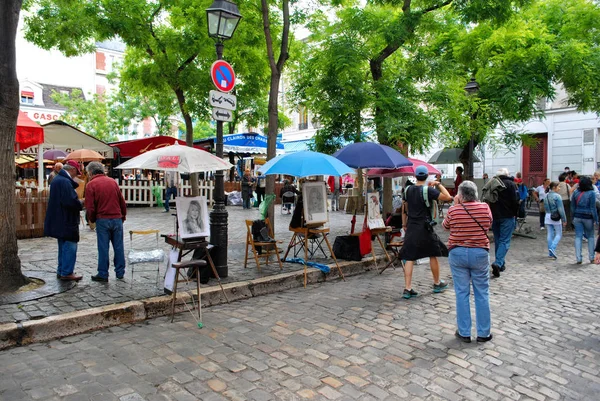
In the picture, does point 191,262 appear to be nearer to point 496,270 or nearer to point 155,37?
point 496,270

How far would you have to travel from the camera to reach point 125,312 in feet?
17.1

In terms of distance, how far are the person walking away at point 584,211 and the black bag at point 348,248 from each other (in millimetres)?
4513

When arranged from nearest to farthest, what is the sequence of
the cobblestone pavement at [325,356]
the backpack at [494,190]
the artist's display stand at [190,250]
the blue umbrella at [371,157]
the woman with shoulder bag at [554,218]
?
the cobblestone pavement at [325,356], the artist's display stand at [190,250], the backpack at [494,190], the blue umbrella at [371,157], the woman with shoulder bag at [554,218]

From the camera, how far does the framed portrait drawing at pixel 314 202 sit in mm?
7648

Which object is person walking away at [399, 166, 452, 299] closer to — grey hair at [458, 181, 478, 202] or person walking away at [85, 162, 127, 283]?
grey hair at [458, 181, 478, 202]

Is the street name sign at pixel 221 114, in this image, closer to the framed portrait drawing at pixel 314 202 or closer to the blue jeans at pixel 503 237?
the framed portrait drawing at pixel 314 202

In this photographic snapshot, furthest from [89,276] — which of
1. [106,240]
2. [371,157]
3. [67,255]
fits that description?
[371,157]

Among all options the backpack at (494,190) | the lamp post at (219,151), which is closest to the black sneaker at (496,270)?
the backpack at (494,190)

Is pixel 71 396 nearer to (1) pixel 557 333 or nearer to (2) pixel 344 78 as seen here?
(1) pixel 557 333

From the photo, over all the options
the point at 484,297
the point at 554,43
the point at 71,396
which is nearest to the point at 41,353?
the point at 71,396

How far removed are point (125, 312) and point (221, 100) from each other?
3.34 metres

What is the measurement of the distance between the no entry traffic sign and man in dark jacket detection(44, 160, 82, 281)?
100 inches

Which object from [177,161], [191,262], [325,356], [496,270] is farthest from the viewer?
[496,270]

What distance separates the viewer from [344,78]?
393 inches
